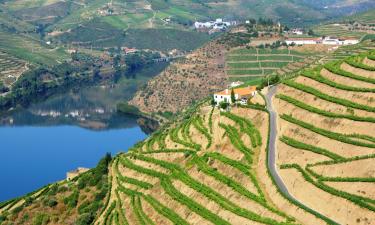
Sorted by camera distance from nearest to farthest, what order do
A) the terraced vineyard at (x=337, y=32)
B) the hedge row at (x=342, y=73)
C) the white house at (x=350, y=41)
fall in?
the hedge row at (x=342, y=73), the white house at (x=350, y=41), the terraced vineyard at (x=337, y=32)

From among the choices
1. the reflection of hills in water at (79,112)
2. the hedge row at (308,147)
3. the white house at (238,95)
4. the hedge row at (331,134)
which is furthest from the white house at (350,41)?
the hedge row at (308,147)

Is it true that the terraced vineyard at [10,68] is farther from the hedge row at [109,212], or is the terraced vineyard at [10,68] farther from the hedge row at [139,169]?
the hedge row at [109,212]

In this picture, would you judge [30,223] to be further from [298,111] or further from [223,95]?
[223,95]

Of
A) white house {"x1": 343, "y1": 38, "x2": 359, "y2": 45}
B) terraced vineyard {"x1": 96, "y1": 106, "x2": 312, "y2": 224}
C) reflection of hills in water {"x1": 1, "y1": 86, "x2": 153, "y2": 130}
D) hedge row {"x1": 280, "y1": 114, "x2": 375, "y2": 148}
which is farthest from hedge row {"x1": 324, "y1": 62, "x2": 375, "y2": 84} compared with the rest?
white house {"x1": 343, "y1": 38, "x2": 359, "y2": 45}

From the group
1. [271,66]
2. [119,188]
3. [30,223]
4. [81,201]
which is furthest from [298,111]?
[271,66]

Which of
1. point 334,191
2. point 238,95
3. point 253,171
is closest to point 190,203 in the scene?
point 253,171

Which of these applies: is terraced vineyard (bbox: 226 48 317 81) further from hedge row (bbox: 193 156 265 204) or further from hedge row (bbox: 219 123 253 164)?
hedge row (bbox: 193 156 265 204)
